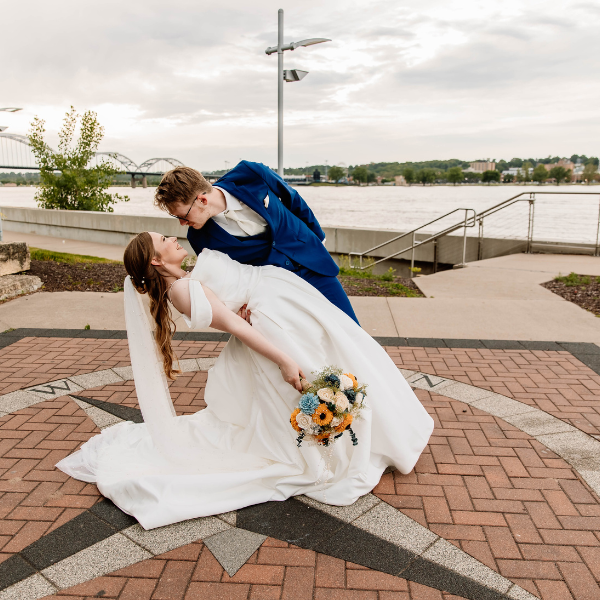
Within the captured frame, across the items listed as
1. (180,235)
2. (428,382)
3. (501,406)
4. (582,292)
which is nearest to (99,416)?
(428,382)

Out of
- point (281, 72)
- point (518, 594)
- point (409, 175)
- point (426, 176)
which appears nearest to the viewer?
point (518, 594)

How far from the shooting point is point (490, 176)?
21438 mm

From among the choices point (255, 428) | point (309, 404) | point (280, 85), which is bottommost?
point (255, 428)

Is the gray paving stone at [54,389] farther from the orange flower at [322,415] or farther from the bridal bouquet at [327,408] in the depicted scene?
the orange flower at [322,415]

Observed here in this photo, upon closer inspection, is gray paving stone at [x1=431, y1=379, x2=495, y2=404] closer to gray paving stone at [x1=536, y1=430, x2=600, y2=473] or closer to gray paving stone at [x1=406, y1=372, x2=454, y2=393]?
gray paving stone at [x1=406, y1=372, x2=454, y2=393]

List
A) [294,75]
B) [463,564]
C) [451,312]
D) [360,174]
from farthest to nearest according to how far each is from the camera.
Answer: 1. [360,174]
2. [294,75]
3. [451,312]
4. [463,564]

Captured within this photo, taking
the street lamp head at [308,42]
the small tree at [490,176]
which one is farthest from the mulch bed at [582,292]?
the small tree at [490,176]

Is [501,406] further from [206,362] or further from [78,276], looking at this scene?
[78,276]

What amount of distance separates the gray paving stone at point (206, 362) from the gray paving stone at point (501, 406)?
226 centimetres

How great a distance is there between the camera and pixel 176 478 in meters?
2.73

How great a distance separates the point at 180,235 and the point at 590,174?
39.5 feet

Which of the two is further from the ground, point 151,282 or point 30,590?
point 151,282

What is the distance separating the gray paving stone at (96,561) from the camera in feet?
7.22

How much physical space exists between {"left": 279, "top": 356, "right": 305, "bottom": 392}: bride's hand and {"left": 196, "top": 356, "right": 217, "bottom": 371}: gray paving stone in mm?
2136
